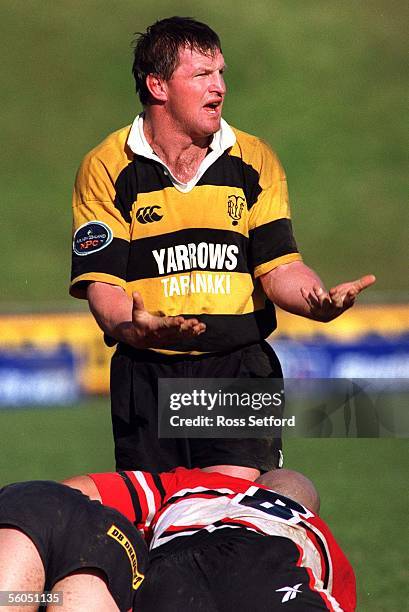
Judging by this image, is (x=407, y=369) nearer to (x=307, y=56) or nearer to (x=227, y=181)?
(x=227, y=181)

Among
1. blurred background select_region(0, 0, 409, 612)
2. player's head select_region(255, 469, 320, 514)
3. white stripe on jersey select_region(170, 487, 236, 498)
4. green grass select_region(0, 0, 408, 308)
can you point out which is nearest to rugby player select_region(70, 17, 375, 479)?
player's head select_region(255, 469, 320, 514)

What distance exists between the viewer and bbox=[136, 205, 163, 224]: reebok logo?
14.6ft

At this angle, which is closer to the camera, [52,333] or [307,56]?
[52,333]

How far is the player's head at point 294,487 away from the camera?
3.61m

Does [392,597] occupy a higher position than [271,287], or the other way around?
[271,287]

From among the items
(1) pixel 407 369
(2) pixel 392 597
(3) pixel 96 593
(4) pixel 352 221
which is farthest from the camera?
(4) pixel 352 221

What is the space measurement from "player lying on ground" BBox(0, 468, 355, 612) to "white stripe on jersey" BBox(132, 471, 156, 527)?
9.0 inches

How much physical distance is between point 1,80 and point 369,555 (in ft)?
53.6

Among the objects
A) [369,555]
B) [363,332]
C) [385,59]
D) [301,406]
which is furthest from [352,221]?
[369,555]

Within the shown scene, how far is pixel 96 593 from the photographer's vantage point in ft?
9.03

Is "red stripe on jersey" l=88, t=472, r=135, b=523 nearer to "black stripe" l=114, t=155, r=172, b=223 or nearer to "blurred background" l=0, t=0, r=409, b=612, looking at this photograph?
"black stripe" l=114, t=155, r=172, b=223

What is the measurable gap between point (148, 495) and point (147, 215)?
1429 millimetres

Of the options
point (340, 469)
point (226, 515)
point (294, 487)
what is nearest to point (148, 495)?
point (226, 515)

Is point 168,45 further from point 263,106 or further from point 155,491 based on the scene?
point 263,106
